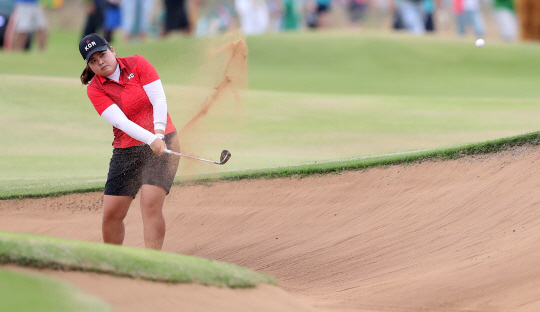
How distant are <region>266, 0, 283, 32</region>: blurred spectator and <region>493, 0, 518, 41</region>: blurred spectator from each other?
8735mm

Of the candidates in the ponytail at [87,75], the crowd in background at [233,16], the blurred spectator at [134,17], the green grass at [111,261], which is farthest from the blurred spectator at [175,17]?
the green grass at [111,261]

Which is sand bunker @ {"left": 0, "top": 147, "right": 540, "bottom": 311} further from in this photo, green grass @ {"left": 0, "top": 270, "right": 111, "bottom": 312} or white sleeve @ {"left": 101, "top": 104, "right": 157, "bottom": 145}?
white sleeve @ {"left": 101, "top": 104, "right": 157, "bottom": 145}

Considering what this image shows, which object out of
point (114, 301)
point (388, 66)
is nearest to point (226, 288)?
point (114, 301)

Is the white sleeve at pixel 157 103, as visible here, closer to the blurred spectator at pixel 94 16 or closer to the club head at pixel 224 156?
the club head at pixel 224 156

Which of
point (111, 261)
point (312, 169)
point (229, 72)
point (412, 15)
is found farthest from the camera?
point (412, 15)

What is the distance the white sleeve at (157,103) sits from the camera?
218 inches

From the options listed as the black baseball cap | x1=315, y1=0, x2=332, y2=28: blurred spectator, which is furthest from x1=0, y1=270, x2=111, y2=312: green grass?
x1=315, y1=0, x2=332, y2=28: blurred spectator

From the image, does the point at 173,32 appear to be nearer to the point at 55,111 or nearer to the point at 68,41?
the point at 68,41

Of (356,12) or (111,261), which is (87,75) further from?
(356,12)

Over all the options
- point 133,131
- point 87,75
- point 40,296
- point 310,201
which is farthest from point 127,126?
point 310,201

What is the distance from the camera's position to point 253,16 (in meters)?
24.9

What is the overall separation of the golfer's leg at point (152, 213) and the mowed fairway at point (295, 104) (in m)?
1.07

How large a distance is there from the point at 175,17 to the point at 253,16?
3858mm

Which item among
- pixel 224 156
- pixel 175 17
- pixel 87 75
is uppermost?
pixel 87 75
